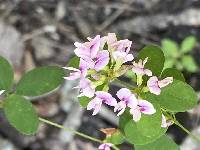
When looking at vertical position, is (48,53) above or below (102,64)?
below

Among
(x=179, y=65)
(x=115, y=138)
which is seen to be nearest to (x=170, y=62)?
(x=179, y=65)

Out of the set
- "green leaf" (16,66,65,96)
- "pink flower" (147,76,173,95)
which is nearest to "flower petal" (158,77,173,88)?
"pink flower" (147,76,173,95)

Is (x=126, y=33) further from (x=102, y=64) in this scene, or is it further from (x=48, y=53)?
(x=102, y=64)

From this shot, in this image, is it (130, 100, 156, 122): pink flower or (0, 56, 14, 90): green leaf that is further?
(0, 56, 14, 90): green leaf

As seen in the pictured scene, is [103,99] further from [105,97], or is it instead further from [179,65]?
[179,65]

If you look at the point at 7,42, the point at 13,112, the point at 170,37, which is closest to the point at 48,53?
the point at 7,42

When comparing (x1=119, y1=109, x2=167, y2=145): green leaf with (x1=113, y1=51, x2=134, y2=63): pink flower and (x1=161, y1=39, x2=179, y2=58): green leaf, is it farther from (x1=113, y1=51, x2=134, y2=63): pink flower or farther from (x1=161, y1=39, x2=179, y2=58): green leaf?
(x1=161, y1=39, x2=179, y2=58): green leaf
